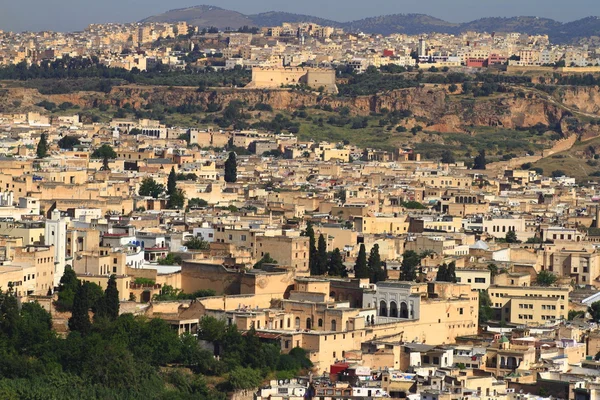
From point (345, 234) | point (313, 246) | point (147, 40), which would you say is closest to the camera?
point (313, 246)

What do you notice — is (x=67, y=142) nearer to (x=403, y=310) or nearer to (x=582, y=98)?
(x=403, y=310)

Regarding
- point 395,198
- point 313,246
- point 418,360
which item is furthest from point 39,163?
point 418,360

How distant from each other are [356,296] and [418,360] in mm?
4724

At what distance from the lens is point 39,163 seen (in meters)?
66.9

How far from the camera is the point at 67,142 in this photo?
7906cm

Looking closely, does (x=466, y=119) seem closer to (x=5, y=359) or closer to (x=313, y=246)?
(x=313, y=246)

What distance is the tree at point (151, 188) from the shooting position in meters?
65.3

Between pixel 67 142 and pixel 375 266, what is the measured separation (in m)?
A: 32.6

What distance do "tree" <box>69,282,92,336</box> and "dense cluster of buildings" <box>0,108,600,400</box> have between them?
161 centimetres

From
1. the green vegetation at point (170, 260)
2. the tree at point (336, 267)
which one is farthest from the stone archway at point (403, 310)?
the green vegetation at point (170, 260)

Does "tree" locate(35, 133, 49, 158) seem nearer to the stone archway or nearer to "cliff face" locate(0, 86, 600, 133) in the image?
the stone archway

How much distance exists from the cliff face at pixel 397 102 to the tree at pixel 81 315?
71.4 meters

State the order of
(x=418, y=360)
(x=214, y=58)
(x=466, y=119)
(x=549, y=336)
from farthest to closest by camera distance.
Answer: (x=214, y=58) < (x=466, y=119) < (x=549, y=336) < (x=418, y=360)

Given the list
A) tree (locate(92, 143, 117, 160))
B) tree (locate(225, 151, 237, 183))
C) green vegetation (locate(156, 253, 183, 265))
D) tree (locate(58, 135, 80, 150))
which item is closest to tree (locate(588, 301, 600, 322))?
green vegetation (locate(156, 253, 183, 265))
